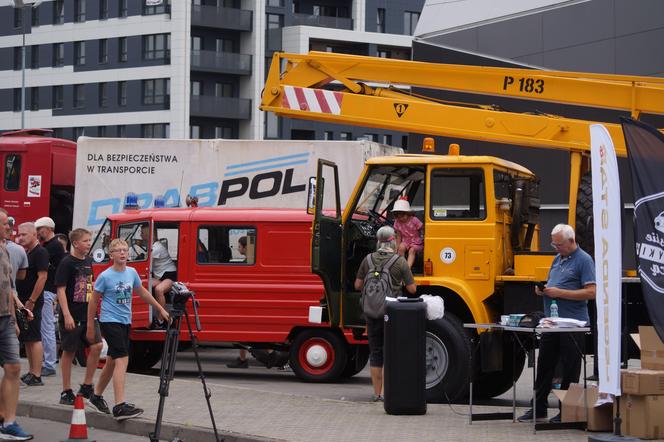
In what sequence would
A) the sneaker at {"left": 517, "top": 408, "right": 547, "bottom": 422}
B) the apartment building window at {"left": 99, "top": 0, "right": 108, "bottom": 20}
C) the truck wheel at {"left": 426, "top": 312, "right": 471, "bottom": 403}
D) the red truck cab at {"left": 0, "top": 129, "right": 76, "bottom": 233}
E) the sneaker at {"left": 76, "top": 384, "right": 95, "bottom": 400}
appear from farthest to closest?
1. the apartment building window at {"left": 99, "top": 0, "right": 108, "bottom": 20}
2. the red truck cab at {"left": 0, "top": 129, "right": 76, "bottom": 233}
3. the truck wheel at {"left": 426, "top": 312, "right": 471, "bottom": 403}
4. the sneaker at {"left": 76, "top": 384, "right": 95, "bottom": 400}
5. the sneaker at {"left": 517, "top": 408, "right": 547, "bottom": 422}

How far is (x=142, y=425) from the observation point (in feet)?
37.2

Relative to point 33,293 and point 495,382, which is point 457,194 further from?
point 33,293

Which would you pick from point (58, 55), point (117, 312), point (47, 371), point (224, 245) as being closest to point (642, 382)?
point (117, 312)

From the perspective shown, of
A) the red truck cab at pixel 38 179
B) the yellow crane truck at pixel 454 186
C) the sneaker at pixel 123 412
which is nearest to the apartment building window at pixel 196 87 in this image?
the red truck cab at pixel 38 179

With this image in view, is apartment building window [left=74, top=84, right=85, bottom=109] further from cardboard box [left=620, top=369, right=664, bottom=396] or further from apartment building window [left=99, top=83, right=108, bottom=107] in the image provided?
cardboard box [left=620, top=369, right=664, bottom=396]

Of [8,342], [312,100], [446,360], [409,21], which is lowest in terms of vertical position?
[446,360]

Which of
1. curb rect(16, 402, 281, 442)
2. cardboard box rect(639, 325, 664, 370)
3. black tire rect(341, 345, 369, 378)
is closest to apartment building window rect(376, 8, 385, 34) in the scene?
black tire rect(341, 345, 369, 378)

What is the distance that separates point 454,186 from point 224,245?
13.0ft

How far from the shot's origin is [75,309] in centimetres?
1346

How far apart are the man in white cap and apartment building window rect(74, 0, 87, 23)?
5914cm

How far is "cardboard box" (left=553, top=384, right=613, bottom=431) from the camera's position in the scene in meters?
10.8

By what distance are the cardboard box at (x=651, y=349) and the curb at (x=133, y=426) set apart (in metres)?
3.23

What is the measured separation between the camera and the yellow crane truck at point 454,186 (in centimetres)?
1358

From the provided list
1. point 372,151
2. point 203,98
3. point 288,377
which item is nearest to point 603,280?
point 288,377
